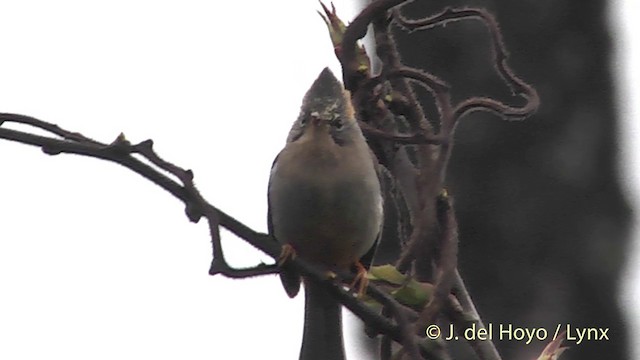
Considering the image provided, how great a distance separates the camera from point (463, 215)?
24.8 ft

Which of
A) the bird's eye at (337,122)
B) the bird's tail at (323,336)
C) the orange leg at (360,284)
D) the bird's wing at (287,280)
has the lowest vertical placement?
the bird's tail at (323,336)

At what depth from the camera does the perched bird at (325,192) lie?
3391mm

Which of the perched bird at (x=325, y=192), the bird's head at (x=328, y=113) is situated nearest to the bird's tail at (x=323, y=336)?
the perched bird at (x=325, y=192)

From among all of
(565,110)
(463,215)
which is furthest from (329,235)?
(565,110)

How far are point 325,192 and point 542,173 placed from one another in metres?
4.55

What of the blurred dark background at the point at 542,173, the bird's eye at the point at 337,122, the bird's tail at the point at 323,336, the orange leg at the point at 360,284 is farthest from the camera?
the blurred dark background at the point at 542,173

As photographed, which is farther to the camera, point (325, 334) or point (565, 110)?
point (565, 110)

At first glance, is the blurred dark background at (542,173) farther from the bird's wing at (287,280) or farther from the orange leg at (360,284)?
the orange leg at (360,284)

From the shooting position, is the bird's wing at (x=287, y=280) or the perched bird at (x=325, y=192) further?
the perched bird at (x=325, y=192)

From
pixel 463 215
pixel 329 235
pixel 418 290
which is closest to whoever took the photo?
Result: pixel 418 290

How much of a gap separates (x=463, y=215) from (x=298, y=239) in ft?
13.9

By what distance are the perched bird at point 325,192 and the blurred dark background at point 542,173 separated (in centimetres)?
355

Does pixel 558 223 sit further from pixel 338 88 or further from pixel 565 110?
pixel 338 88

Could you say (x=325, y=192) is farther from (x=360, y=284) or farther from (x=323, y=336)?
(x=360, y=284)
